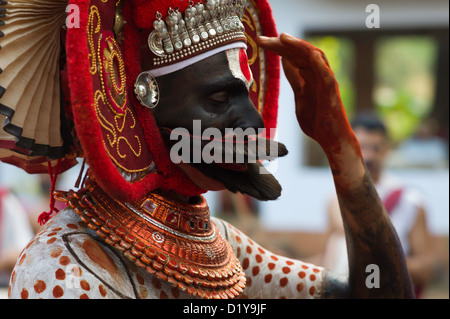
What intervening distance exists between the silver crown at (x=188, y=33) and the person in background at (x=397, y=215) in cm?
274

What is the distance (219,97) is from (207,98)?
34 mm

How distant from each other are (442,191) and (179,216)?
6312 millimetres

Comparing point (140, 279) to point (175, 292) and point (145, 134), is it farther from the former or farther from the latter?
point (145, 134)

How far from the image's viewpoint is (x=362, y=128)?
448 cm

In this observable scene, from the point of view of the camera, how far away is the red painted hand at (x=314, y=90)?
159cm

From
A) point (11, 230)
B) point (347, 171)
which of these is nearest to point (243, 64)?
point (347, 171)

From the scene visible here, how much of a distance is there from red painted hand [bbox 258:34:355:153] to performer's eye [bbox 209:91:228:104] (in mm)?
173

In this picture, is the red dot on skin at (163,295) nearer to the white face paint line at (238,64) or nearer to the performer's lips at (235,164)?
the performer's lips at (235,164)

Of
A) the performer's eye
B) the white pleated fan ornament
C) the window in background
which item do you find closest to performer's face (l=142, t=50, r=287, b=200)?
the performer's eye

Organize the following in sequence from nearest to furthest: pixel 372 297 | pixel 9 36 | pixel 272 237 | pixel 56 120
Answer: pixel 9 36 → pixel 56 120 → pixel 372 297 → pixel 272 237

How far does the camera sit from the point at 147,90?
5.39 feet

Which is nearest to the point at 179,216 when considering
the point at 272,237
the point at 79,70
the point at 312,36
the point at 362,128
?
the point at 79,70

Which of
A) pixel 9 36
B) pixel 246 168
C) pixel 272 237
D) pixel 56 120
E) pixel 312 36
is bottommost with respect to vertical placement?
pixel 272 237
